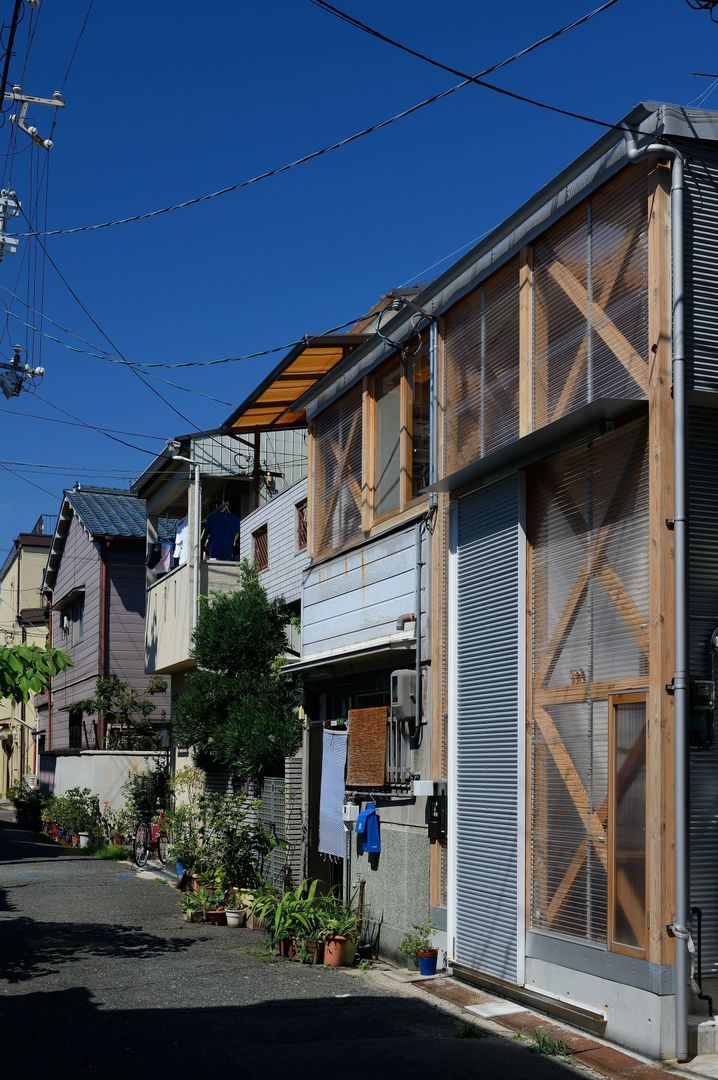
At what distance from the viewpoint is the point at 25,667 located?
13.5 meters

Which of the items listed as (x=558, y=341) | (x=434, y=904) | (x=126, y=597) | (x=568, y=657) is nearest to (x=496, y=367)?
(x=558, y=341)

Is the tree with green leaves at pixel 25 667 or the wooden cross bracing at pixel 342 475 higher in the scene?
the wooden cross bracing at pixel 342 475

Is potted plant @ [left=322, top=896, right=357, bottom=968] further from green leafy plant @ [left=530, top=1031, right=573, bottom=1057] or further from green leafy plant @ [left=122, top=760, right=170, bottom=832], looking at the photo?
green leafy plant @ [left=122, top=760, right=170, bottom=832]

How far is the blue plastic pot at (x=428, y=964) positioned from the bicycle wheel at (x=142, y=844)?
41.2ft

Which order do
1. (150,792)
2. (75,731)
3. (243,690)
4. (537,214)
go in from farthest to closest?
(75,731), (150,792), (243,690), (537,214)

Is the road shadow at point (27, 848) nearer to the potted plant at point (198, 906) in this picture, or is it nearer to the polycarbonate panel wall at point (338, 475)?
the potted plant at point (198, 906)

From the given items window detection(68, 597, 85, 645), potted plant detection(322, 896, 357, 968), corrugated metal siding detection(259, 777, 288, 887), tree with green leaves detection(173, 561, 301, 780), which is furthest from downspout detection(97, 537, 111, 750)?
potted plant detection(322, 896, 357, 968)

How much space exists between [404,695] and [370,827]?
5.33 ft

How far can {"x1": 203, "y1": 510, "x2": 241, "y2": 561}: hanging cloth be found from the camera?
77.6ft

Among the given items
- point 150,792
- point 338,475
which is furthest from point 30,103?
point 150,792

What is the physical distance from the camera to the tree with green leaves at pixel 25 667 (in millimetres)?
13359

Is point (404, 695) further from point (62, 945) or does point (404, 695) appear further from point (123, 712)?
point (123, 712)

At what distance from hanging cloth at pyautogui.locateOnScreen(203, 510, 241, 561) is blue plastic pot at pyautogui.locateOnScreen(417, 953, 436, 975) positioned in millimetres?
12914

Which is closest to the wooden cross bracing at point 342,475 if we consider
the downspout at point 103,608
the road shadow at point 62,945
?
the road shadow at point 62,945
